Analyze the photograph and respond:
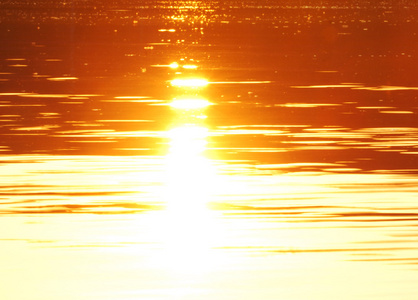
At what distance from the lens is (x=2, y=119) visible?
58.3 ft

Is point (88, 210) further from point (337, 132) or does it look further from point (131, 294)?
point (337, 132)

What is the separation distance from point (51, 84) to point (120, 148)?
9757 millimetres

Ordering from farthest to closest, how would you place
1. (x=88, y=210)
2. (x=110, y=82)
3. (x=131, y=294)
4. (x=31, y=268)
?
(x=110, y=82) → (x=88, y=210) → (x=31, y=268) → (x=131, y=294)

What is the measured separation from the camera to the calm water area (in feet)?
27.6

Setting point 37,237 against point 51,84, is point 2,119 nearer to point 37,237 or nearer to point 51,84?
point 51,84

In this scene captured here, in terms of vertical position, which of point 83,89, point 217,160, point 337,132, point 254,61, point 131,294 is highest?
point 254,61

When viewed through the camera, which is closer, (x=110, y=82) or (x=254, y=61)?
(x=110, y=82)

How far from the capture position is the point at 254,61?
1297 inches

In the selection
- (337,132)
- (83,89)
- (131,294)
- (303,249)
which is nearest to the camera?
(131,294)

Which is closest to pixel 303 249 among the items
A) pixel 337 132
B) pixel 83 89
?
pixel 337 132

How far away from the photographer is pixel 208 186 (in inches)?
481

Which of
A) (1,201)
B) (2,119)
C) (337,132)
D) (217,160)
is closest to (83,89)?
(2,119)

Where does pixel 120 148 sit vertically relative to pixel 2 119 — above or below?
below

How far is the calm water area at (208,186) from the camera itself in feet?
27.6
